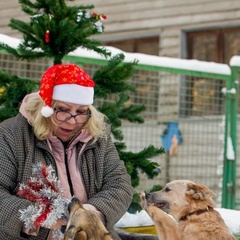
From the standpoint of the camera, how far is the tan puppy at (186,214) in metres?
4.57

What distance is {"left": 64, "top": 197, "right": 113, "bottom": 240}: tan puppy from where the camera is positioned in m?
3.73

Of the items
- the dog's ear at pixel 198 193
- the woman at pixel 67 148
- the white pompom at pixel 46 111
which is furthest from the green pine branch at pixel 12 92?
the dog's ear at pixel 198 193

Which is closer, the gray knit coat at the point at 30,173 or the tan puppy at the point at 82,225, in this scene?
the tan puppy at the point at 82,225

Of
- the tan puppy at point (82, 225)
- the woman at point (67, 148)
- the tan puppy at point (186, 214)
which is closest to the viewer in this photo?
the tan puppy at point (82, 225)

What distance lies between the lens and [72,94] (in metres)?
4.41

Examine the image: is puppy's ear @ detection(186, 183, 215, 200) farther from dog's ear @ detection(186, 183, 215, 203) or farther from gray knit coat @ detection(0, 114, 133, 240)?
gray knit coat @ detection(0, 114, 133, 240)

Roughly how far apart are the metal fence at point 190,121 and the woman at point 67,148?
3.42 m

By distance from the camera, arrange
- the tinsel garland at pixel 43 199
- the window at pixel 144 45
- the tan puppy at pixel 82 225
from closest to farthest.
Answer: the tan puppy at pixel 82 225
the tinsel garland at pixel 43 199
the window at pixel 144 45

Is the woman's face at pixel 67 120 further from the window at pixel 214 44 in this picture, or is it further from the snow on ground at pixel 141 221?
the window at pixel 214 44

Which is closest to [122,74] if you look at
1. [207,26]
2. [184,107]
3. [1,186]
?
[1,186]

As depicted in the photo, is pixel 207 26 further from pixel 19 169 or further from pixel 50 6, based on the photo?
pixel 19 169

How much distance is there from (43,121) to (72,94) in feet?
0.74

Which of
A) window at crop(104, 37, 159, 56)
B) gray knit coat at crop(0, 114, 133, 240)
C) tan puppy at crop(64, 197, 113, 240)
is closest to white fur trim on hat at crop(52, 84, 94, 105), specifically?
gray knit coat at crop(0, 114, 133, 240)

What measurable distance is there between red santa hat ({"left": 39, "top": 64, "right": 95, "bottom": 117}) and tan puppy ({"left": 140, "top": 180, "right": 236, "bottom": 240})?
80 centimetres
